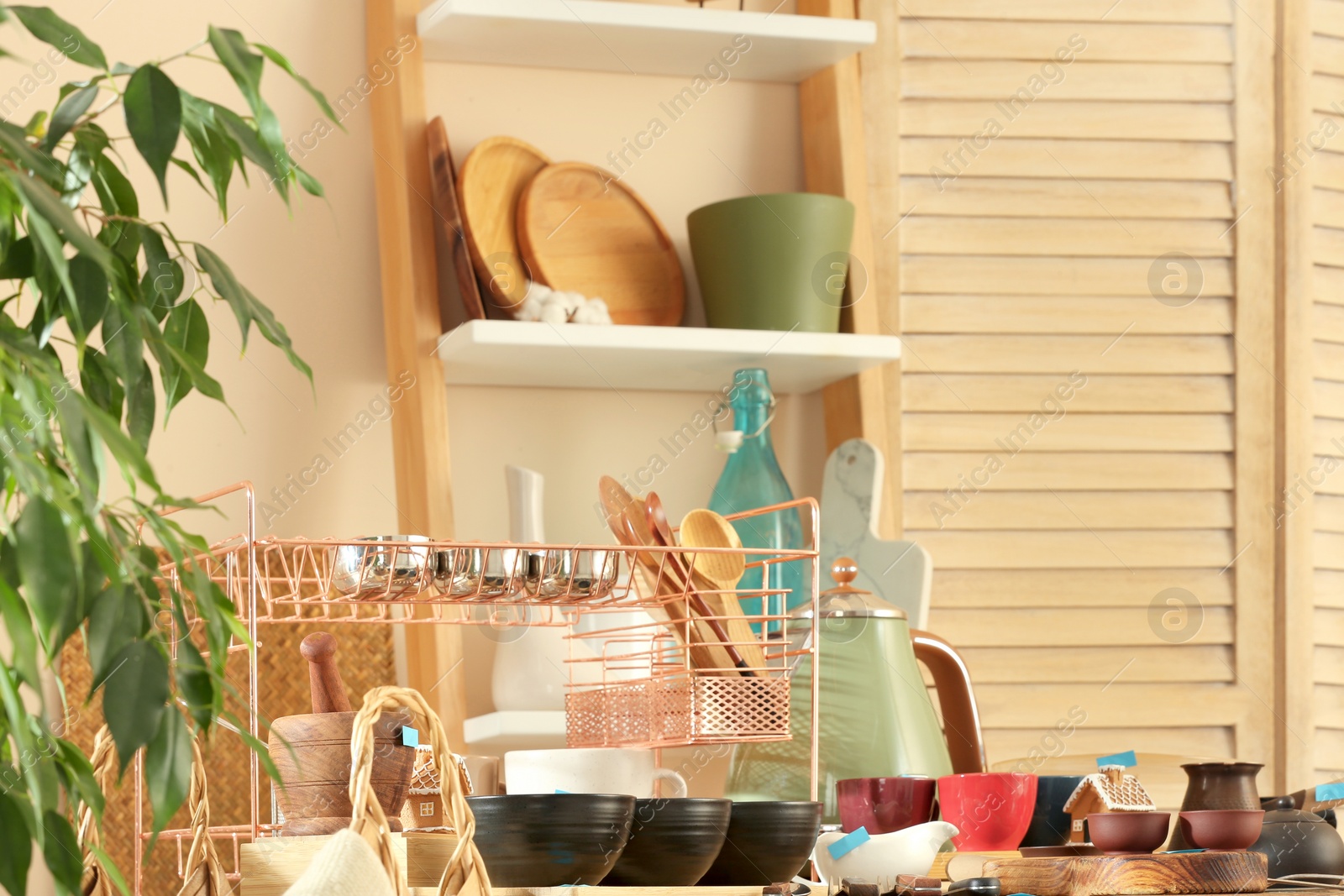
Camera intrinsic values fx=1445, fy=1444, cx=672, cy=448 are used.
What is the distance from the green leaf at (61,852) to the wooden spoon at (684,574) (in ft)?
2.21

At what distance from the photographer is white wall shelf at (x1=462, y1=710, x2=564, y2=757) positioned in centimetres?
145

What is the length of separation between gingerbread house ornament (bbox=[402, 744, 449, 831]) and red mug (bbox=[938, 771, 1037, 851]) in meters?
0.41

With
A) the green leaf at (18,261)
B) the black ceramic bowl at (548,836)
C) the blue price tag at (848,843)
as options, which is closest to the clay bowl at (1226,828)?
the blue price tag at (848,843)

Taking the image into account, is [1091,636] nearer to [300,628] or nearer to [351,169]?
[300,628]

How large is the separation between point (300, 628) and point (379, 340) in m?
0.33

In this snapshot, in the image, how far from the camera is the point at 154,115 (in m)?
0.62

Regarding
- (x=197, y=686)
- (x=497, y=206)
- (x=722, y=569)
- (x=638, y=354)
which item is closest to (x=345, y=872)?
(x=197, y=686)

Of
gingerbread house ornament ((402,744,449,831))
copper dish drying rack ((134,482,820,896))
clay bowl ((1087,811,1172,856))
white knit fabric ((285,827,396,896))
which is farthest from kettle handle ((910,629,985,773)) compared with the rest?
white knit fabric ((285,827,396,896))

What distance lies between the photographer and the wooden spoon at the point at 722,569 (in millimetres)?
1230

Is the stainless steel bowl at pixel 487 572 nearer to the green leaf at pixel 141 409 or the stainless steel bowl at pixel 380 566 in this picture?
the stainless steel bowl at pixel 380 566

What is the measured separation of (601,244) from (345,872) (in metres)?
1.01

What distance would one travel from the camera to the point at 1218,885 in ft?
3.36

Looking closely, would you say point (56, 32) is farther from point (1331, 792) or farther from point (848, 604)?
point (1331, 792)

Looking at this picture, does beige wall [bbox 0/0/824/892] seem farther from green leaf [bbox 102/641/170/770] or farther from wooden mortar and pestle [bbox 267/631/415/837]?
green leaf [bbox 102/641/170/770]
